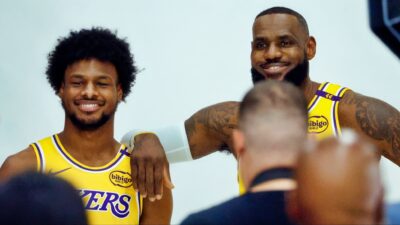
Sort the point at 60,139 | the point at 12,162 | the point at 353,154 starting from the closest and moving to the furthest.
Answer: the point at 353,154, the point at 12,162, the point at 60,139

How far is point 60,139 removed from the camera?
9.79ft

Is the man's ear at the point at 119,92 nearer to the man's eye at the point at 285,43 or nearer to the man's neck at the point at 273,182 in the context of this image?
the man's eye at the point at 285,43

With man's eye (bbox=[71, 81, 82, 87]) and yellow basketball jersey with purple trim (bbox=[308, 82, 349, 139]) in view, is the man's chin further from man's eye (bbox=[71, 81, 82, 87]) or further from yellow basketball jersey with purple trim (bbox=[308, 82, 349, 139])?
yellow basketball jersey with purple trim (bbox=[308, 82, 349, 139])

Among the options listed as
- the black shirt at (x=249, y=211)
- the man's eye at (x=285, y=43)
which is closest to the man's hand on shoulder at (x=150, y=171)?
the man's eye at (x=285, y=43)

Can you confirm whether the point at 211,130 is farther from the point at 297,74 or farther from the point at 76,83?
the point at 76,83

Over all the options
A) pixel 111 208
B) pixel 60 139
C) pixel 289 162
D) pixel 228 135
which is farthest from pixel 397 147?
pixel 289 162

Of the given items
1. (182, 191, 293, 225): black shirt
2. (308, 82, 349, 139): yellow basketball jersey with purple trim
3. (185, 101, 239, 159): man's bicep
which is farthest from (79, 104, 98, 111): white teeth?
→ (182, 191, 293, 225): black shirt

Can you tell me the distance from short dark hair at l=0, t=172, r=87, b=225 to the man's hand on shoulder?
1583mm

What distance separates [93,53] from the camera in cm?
300

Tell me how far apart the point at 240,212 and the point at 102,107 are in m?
1.52

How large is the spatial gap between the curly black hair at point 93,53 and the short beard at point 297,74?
0.55 meters

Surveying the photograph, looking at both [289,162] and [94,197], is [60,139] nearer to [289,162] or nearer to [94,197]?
[94,197]

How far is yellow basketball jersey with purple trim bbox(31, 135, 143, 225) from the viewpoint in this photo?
2.81 m

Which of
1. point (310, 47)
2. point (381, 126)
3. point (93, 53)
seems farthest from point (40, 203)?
point (310, 47)
